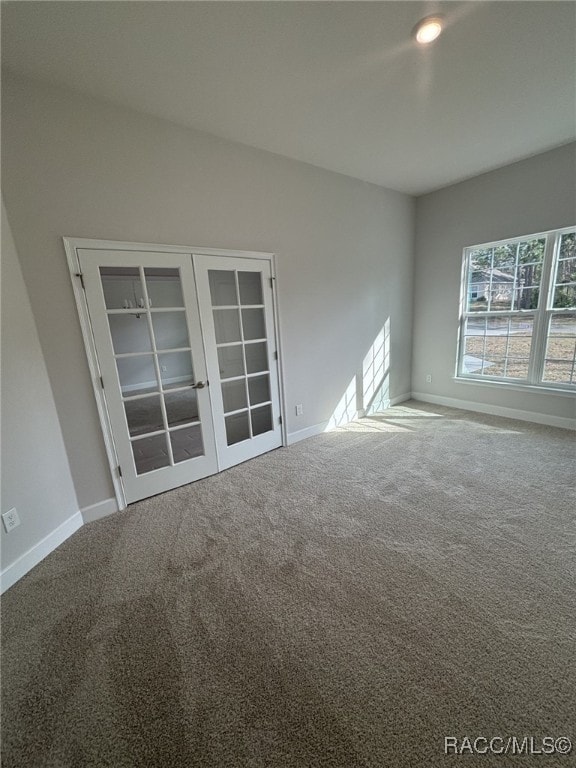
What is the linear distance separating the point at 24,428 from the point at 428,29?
11.1 ft

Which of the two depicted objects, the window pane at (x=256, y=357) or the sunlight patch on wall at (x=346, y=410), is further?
the sunlight patch on wall at (x=346, y=410)

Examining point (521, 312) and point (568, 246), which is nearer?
point (568, 246)

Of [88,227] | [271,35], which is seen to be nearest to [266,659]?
[88,227]

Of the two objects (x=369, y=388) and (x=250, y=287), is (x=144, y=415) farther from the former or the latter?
(x=369, y=388)

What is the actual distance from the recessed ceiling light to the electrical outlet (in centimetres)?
370

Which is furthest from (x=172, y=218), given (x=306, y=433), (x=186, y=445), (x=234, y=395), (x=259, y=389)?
(x=306, y=433)

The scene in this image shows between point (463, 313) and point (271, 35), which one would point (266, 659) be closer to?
point (271, 35)

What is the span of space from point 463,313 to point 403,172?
199cm

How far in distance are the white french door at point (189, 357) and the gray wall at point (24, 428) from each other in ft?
1.15

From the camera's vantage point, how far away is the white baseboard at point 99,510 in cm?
228

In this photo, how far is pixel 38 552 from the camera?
1.93 metres

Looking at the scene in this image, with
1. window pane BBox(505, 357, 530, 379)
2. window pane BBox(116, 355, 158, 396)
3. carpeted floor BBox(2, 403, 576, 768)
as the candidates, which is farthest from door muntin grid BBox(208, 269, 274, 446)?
window pane BBox(116, 355, 158, 396)

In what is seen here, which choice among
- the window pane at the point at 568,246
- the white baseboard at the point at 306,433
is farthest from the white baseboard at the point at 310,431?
the window pane at the point at 568,246

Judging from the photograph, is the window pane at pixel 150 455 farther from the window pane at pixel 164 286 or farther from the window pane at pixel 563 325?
the window pane at pixel 563 325
